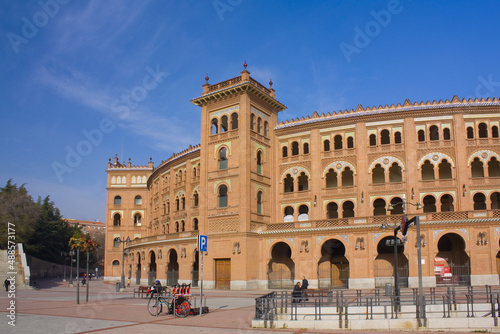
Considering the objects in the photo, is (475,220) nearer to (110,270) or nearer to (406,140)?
(406,140)

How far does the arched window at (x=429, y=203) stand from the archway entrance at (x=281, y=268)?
12866 millimetres

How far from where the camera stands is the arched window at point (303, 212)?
44406 millimetres

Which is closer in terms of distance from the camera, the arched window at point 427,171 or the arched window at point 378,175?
the arched window at point 427,171

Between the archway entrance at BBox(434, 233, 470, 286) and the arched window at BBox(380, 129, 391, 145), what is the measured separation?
381 inches

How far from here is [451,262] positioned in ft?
127

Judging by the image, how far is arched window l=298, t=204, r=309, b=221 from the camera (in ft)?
146

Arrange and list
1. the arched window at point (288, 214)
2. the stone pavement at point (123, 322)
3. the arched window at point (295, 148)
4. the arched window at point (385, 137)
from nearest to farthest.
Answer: the stone pavement at point (123, 322), the arched window at point (385, 137), the arched window at point (288, 214), the arched window at point (295, 148)

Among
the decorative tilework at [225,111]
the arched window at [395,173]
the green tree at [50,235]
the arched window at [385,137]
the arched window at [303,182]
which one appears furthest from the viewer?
the green tree at [50,235]

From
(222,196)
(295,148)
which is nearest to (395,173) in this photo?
(295,148)

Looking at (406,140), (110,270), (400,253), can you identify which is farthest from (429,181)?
(110,270)

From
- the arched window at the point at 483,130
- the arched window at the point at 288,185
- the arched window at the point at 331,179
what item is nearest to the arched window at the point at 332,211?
the arched window at the point at 331,179

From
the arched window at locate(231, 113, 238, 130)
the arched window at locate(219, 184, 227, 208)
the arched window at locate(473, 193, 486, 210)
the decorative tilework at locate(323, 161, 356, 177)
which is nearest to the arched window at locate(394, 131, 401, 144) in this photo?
the decorative tilework at locate(323, 161, 356, 177)

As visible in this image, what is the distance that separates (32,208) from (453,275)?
5434 cm

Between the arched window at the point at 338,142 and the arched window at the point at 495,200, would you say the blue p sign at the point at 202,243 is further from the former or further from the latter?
the arched window at the point at 495,200
